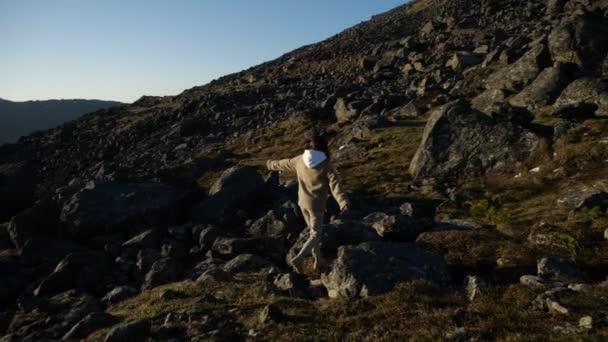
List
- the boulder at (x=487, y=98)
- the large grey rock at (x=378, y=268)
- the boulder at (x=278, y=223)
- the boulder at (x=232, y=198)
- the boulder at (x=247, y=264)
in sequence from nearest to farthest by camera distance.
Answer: the large grey rock at (x=378, y=268)
the boulder at (x=247, y=264)
the boulder at (x=278, y=223)
the boulder at (x=232, y=198)
the boulder at (x=487, y=98)

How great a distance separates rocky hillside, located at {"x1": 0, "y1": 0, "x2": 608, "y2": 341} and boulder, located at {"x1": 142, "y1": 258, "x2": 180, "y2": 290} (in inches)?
2.6

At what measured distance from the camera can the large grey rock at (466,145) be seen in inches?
906

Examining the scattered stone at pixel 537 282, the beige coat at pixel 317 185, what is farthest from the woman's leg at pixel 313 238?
the scattered stone at pixel 537 282

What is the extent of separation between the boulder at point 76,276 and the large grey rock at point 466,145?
1499 cm

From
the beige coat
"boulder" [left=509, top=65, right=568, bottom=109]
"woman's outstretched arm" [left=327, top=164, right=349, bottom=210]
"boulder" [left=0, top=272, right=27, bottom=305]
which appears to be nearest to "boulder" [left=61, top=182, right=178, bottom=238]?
"boulder" [left=0, top=272, right=27, bottom=305]

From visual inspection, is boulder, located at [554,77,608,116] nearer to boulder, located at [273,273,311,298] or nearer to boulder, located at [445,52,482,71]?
boulder, located at [273,273,311,298]

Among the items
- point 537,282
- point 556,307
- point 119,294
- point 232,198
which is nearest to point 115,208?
point 232,198

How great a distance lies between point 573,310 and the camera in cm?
951

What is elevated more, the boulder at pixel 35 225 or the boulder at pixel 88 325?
the boulder at pixel 35 225

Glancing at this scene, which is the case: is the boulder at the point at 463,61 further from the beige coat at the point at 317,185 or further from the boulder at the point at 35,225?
the beige coat at the point at 317,185

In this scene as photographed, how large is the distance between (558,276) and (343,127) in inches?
1197

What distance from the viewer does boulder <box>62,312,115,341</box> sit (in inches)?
483

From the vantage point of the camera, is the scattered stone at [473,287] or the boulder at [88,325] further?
the boulder at [88,325]

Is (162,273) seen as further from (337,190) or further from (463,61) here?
(463,61)
